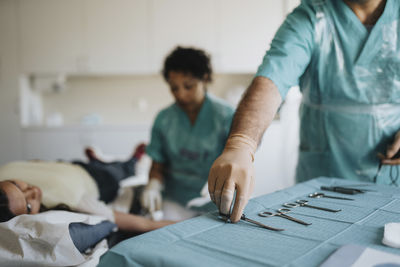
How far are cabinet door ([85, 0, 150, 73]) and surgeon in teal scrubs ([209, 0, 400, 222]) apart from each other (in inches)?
89.8

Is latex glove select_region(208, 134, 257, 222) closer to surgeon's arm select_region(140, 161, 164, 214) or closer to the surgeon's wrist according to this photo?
the surgeon's wrist

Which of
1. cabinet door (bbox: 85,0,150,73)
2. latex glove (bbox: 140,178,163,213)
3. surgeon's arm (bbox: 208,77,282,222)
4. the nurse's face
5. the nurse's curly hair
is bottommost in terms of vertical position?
latex glove (bbox: 140,178,163,213)

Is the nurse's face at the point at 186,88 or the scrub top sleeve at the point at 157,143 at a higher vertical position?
the nurse's face at the point at 186,88

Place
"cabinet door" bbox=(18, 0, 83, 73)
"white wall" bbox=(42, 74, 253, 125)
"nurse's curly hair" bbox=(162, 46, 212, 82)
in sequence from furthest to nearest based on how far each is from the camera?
"white wall" bbox=(42, 74, 253, 125)
"cabinet door" bbox=(18, 0, 83, 73)
"nurse's curly hair" bbox=(162, 46, 212, 82)

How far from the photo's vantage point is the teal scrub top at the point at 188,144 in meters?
1.53

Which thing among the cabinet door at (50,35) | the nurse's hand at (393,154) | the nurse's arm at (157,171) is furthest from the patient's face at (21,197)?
the cabinet door at (50,35)

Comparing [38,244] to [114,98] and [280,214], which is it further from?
[114,98]

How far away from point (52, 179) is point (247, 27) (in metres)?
2.31

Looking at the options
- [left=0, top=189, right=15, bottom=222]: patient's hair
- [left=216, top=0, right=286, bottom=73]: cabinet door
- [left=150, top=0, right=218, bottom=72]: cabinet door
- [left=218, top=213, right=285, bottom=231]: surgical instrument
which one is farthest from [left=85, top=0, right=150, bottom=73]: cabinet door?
[left=218, top=213, right=285, bottom=231]: surgical instrument

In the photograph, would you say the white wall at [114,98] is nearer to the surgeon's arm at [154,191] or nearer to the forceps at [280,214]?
the surgeon's arm at [154,191]

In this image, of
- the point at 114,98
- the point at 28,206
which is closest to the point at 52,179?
the point at 28,206

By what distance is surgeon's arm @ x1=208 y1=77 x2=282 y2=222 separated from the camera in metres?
0.62

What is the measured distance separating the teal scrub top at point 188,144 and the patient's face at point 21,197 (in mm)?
684

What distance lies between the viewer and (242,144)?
74 centimetres
